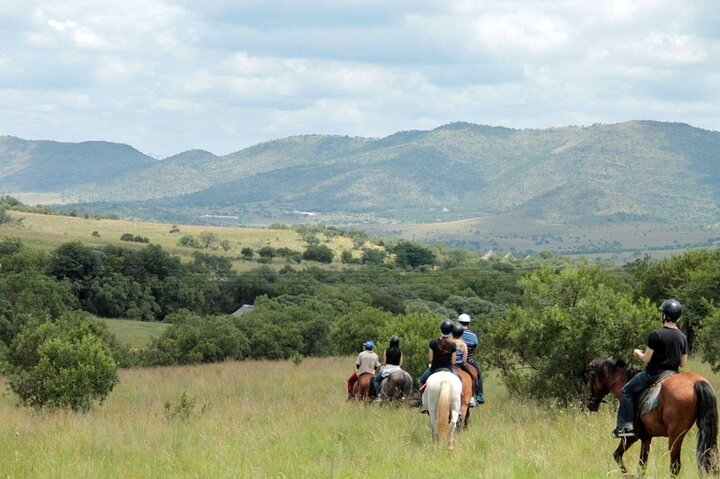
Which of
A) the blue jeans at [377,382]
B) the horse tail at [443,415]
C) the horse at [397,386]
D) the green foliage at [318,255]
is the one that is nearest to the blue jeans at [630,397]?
the horse tail at [443,415]

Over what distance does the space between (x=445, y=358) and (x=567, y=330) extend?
4.25 m

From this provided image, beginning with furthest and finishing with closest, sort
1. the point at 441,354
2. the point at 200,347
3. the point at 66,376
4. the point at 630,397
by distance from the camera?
1. the point at 200,347
2. the point at 66,376
3. the point at 441,354
4. the point at 630,397

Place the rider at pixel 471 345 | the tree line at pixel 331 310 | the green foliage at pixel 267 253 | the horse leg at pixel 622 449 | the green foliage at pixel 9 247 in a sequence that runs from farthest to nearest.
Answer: the green foliage at pixel 267 253 < the green foliage at pixel 9 247 < the tree line at pixel 331 310 < the rider at pixel 471 345 < the horse leg at pixel 622 449

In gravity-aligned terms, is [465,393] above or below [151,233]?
above

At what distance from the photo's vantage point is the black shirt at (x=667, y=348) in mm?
11234

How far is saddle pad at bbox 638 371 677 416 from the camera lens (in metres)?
11.2

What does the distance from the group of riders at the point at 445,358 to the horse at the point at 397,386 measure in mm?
146

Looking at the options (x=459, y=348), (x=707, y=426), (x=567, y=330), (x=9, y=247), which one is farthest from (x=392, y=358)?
(x=9, y=247)

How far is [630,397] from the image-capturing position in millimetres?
11625

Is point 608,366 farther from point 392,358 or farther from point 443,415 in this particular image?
point 392,358

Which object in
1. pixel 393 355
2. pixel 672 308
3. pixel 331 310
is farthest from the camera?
pixel 331 310

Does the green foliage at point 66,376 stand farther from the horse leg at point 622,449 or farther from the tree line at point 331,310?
the horse leg at point 622,449

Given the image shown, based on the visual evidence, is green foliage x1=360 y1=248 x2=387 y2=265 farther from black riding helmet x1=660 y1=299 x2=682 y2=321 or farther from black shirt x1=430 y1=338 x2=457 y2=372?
black riding helmet x1=660 y1=299 x2=682 y2=321

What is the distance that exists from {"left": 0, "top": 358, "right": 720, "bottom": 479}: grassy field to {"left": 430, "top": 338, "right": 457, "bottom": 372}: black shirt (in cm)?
106
